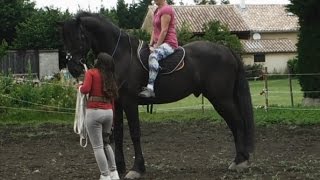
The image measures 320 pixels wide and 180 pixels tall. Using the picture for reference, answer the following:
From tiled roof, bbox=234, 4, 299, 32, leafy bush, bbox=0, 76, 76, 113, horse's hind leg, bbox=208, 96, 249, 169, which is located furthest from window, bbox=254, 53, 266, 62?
horse's hind leg, bbox=208, 96, 249, 169

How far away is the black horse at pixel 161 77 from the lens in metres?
6.94

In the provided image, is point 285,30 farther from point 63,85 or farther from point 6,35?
point 63,85

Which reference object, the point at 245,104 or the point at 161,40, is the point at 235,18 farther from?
the point at 161,40

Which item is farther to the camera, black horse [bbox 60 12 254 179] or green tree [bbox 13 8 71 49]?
green tree [bbox 13 8 71 49]

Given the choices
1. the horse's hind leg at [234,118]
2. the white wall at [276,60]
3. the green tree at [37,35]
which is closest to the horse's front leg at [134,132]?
the horse's hind leg at [234,118]

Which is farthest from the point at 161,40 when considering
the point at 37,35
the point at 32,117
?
the point at 37,35

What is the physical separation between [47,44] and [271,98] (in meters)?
20.7

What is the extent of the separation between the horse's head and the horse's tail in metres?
2.18

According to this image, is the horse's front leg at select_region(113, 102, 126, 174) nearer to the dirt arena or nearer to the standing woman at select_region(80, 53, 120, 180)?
the dirt arena

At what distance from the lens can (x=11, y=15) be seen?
41688 millimetres

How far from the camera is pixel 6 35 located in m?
42.9

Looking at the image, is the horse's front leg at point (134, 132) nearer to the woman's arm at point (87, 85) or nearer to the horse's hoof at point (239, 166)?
the woman's arm at point (87, 85)

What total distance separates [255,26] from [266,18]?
11.1ft

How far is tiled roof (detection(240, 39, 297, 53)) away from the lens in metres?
53.7
